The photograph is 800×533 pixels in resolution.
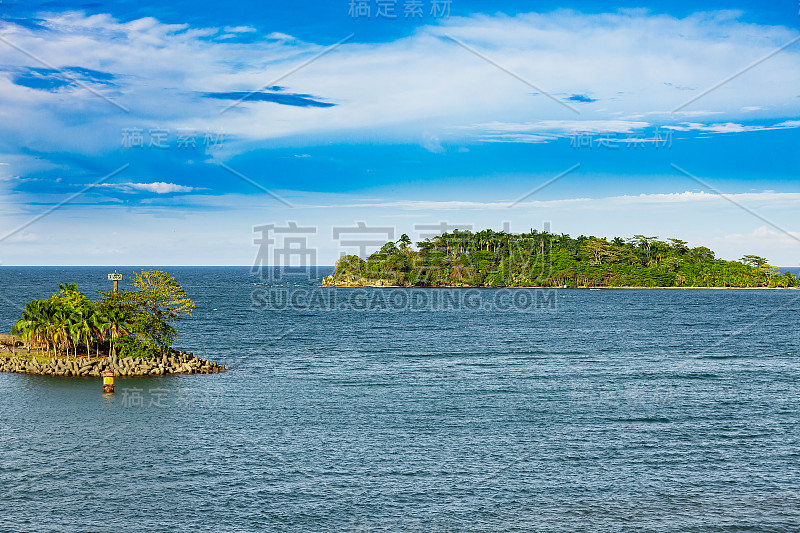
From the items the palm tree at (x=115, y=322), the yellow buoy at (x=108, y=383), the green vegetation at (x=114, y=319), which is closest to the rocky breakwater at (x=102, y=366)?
the green vegetation at (x=114, y=319)

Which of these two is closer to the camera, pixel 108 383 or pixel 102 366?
pixel 108 383

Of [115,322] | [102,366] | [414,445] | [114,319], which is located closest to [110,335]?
[115,322]

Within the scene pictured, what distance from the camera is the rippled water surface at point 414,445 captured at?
3338cm

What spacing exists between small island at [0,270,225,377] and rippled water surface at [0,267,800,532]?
8.19 feet

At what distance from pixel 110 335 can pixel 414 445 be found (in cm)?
3976

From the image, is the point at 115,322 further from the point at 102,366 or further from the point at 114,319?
the point at 102,366

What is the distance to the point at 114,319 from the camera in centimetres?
6512

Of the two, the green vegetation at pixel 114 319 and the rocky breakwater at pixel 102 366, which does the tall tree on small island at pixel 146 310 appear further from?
the rocky breakwater at pixel 102 366

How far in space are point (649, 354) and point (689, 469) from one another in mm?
47694

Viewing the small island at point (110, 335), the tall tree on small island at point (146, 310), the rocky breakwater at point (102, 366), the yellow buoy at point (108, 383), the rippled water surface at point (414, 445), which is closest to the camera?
the rippled water surface at point (414, 445)

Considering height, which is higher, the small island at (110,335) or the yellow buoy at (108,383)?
the small island at (110,335)

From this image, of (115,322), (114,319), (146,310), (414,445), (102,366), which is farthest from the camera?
(146,310)

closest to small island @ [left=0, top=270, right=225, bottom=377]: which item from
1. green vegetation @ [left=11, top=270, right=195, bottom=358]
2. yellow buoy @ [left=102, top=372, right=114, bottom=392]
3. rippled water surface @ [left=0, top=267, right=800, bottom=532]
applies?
green vegetation @ [left=11, top=270, right=195, bottom=358]

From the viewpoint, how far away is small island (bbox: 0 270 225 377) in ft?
212
